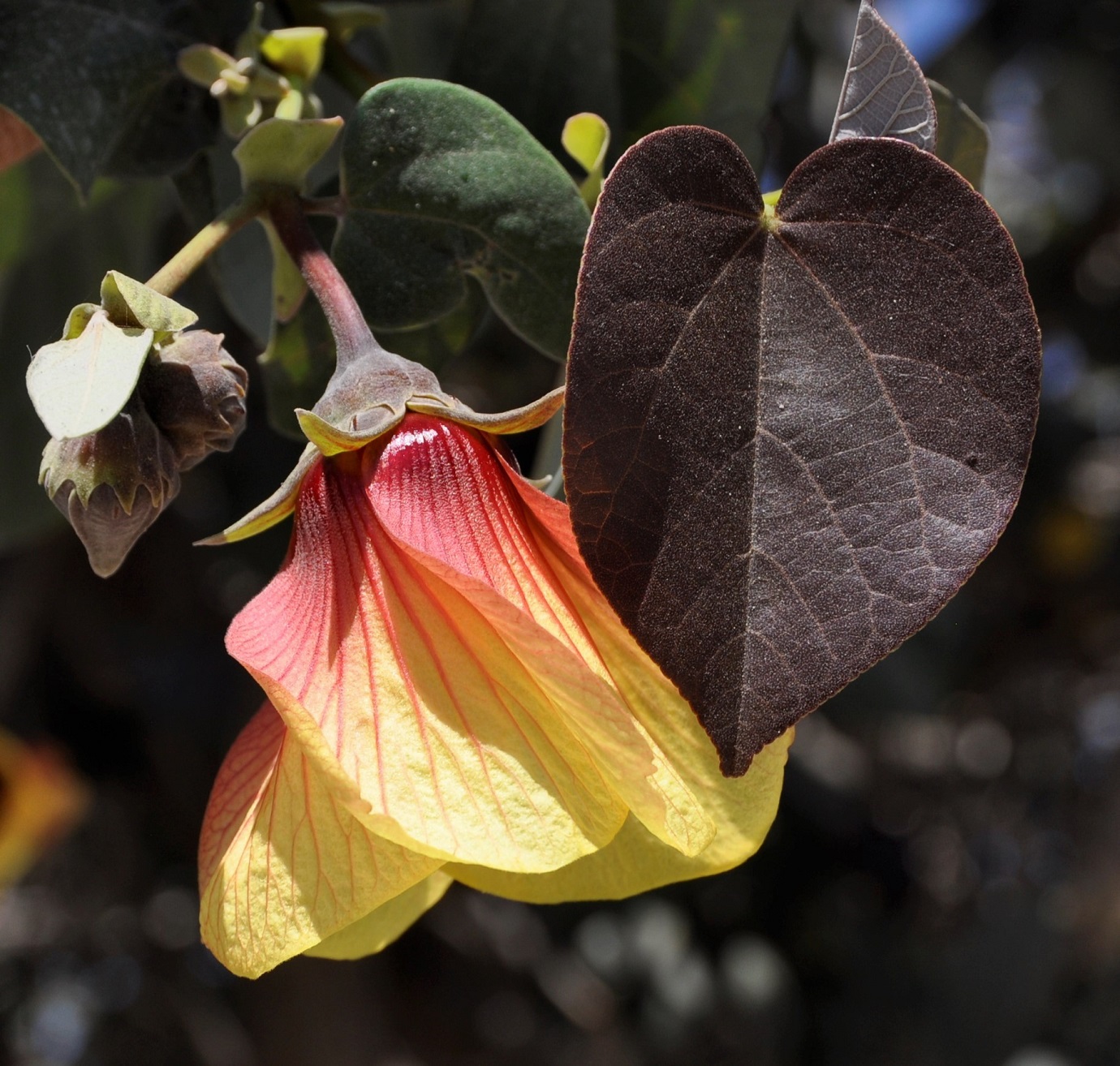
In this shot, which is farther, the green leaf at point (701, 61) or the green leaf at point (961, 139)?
the green leaf at point (701, 61)

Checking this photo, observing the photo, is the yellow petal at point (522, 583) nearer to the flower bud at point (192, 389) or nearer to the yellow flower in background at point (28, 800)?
the flower bud at point (192, 389)

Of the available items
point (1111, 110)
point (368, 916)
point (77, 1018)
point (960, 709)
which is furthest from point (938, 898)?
point (368, 916)

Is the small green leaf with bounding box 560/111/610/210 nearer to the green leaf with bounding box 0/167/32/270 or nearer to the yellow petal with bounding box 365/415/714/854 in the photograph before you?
the yellow petal with bounding box 365/415/714/854

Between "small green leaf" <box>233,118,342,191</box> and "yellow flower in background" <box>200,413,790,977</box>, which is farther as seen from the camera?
"small green leaf" <box>233,118,342,191</box>

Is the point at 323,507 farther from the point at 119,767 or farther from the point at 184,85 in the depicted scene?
the point at 119,767

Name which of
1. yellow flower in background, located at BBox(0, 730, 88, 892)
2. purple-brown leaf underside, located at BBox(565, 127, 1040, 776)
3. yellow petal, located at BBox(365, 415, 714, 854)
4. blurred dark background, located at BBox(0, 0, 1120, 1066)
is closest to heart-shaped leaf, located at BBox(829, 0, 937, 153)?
purple-brown leaf underside, located at BBox(565, 127, 1040, 776)

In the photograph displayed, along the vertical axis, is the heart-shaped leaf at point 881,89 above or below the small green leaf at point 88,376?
above

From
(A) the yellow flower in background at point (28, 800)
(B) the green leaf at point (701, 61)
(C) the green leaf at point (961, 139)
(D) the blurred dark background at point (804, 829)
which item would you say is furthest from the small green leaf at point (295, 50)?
(A) the yellow flower in background at point (28, 800)
